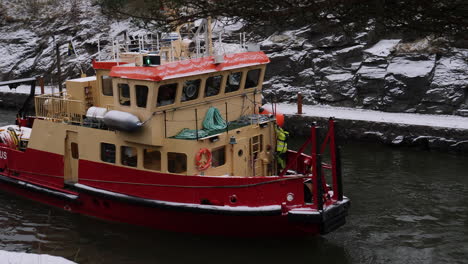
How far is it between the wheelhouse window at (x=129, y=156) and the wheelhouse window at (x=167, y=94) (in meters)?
1.15

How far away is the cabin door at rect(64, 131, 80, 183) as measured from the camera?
12766 mm

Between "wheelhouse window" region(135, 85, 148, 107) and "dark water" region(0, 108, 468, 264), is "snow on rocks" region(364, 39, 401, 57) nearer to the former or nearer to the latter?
"dark water" region(0, 108, 468, 264)

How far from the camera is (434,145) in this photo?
17.3m

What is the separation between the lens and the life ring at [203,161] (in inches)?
436

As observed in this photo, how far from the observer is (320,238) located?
11.5 m

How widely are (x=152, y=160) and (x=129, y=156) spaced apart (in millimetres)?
492

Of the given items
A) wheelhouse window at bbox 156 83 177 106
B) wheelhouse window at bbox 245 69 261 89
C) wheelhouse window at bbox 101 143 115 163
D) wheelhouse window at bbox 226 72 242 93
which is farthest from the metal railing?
wheelhouse window at bbox 245 69 261 89

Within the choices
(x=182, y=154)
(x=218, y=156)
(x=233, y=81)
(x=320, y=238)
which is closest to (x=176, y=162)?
(x=182, y=154)

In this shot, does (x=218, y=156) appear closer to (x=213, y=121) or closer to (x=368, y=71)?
(x=213, y=121)

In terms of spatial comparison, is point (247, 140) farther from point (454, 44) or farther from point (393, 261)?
point (454, 44)

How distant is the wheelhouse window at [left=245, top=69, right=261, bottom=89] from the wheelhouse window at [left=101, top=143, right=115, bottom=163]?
3.03 metres

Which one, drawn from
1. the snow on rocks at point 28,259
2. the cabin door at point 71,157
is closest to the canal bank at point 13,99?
the cabin door at point 71,157

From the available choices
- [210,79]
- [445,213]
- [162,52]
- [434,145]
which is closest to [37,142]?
[162,52]

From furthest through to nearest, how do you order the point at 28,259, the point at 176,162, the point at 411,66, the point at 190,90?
the point at 411,66 → the point at 190,90 → the point at 176,162 → the point at 28,259
